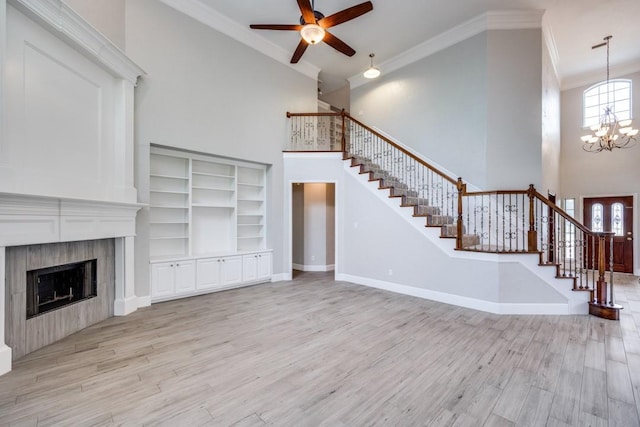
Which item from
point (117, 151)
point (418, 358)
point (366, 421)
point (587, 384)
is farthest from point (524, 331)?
point (117, 151)

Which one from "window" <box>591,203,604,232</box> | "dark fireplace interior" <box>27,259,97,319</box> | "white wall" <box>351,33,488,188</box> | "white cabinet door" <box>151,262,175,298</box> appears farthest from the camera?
"window" <box>591,203,604,232</box>

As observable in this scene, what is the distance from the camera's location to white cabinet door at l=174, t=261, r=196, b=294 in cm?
486

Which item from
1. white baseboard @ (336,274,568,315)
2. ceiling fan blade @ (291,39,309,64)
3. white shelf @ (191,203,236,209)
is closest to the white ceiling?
ceiling fan blade @ (291,39,309,64)

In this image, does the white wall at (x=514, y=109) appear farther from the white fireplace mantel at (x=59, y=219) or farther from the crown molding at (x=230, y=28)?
the white fireplace mantel at (x=59, y=219)

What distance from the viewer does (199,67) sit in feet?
16.7

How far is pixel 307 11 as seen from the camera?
362 centimetres

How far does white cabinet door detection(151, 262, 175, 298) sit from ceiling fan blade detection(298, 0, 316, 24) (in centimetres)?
428

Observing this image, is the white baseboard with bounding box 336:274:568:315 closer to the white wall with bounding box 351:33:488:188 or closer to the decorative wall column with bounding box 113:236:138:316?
the white wall with bounding box 351:33:488:188

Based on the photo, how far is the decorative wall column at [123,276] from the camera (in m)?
4.09

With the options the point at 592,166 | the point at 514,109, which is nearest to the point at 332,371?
the point at 514,109

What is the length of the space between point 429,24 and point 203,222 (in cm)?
612

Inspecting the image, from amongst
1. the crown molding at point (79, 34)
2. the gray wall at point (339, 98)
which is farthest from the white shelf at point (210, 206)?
the gray wall at point (339, 98)

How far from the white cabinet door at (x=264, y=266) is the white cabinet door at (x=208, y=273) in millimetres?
889

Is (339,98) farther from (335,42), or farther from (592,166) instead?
(592,166)
